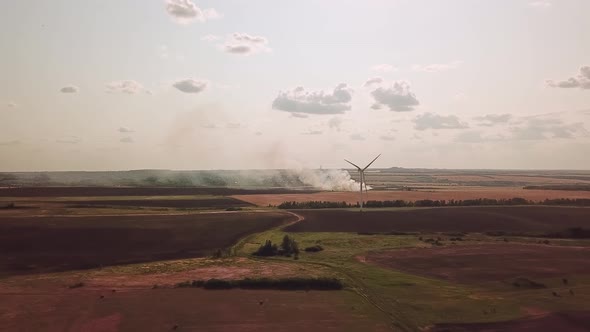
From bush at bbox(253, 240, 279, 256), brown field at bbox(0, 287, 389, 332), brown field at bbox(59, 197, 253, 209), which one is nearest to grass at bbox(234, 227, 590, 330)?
brown field at bbox(0, 287, 389, 332)

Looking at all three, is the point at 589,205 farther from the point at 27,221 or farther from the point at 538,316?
the point at 27,221

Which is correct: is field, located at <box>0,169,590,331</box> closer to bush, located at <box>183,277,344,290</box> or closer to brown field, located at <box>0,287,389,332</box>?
brown field, located at <box>0,287,389,332</box>

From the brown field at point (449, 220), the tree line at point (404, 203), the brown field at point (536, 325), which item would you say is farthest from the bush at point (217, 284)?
A: the tree line at point (404, 203)

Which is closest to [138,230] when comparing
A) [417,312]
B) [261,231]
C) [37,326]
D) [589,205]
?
[261,231]

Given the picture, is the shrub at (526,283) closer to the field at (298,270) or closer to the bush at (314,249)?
the field at (298,270)

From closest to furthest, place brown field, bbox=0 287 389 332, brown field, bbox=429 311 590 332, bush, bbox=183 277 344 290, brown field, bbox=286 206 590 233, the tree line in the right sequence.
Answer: brown field, bbox=429 311 590 332 < brown field, bbox=0 287 389 332 < bush, bbox=183 277 344 290 < brown field, bbox=286 206 590 233 < the tree line

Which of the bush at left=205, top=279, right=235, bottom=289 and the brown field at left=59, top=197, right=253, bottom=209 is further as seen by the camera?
the brown field at left=59, top=197, right=253, bottom=209

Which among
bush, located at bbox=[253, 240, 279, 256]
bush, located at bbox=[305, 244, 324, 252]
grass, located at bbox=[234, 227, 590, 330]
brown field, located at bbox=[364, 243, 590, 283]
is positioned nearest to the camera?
grass, located at bbox=[234, 227, 590, 330]
